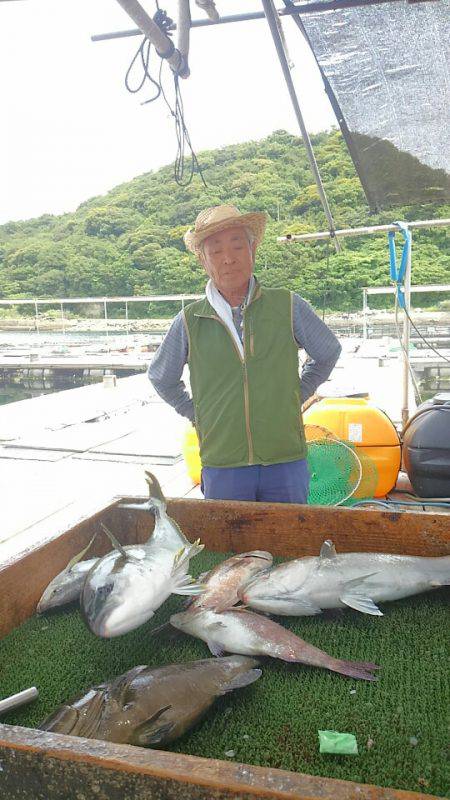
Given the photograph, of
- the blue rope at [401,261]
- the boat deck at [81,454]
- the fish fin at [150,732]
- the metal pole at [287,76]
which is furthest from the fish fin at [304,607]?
the blue rope at [401,261]

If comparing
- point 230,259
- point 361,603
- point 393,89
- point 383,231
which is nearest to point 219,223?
point 230,259

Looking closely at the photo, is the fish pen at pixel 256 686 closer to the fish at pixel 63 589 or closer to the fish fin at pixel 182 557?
the fish at pixel 63 589

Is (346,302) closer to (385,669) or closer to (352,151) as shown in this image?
(352,151)

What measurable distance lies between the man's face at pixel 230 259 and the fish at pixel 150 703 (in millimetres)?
1980

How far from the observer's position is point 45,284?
207ft

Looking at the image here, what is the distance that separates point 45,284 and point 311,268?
3189 centimetres

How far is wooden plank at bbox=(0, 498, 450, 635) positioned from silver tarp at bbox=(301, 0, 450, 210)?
288 cm

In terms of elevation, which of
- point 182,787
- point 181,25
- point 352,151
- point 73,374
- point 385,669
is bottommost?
point 73,374

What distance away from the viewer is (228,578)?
6.27ft

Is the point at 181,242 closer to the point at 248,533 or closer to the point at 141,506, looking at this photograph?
the point at 141,506

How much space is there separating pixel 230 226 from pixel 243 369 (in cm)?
77

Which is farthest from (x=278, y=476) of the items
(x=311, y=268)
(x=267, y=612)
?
(x=311, y=268)

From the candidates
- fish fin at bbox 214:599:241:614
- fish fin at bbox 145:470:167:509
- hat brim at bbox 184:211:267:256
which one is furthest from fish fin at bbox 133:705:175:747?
hat brim at bbox 184:211:267:256

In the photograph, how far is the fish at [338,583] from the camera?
5.83ft
